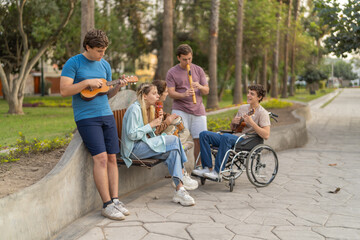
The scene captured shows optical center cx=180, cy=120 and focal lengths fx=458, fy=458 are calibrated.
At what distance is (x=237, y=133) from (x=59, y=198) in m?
3.02

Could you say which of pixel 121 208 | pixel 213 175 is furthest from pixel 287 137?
pixel 121 208

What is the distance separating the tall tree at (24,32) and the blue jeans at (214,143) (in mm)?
14970

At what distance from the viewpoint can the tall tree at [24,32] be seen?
65.8 feet

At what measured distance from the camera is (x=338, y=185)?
21.8 feet

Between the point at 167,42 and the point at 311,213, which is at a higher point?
the point at 167,42

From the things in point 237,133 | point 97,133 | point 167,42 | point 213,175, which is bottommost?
point 213,175

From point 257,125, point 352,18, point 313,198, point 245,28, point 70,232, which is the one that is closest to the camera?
point 70,232

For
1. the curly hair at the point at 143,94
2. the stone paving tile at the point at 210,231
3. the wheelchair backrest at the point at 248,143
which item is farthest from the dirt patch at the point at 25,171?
the wheelchair backrest at the point at 248,143

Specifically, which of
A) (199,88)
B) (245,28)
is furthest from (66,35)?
(199,88)

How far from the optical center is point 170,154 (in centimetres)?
545

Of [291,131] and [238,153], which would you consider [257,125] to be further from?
[291,131]

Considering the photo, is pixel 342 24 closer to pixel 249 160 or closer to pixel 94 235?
pixel 249 160

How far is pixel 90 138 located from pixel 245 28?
28697mm

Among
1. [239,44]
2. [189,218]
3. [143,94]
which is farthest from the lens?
[239,44]
